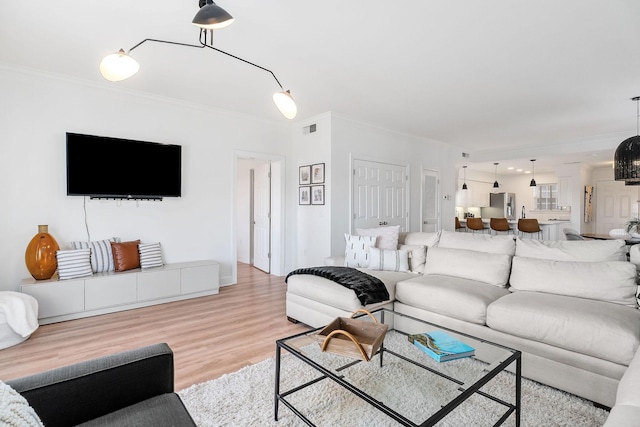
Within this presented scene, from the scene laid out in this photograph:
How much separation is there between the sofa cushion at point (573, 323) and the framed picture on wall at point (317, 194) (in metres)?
3.07

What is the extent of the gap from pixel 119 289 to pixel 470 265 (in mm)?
3689

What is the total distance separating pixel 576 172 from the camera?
27.9 ft

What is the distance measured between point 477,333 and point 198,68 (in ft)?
11.6

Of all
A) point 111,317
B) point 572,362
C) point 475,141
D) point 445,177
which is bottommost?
point 111,317

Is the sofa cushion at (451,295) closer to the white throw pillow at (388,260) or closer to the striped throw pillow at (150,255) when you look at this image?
the white throw pillow at (388,260)

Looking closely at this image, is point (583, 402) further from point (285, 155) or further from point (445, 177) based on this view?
point (445, 177)

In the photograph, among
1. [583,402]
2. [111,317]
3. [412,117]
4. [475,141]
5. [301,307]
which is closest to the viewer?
[583,402]

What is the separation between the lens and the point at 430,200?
6953 mm

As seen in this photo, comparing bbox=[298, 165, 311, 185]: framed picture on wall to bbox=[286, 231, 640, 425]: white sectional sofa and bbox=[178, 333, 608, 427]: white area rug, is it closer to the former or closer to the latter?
bbox=[286, 231, 640, 425]: white sectional sofa

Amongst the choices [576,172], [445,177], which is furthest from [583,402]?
[576,172]

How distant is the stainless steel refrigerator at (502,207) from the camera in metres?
11.4

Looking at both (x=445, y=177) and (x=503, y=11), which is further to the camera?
(x=445, y=177)

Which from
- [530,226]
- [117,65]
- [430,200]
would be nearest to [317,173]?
[430,200]

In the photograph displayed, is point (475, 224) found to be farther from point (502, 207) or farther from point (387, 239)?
point (387, 239)
